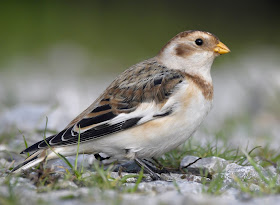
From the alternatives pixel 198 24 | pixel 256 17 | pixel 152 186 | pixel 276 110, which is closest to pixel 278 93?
pixel 276 110

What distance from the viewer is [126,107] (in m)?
4.46

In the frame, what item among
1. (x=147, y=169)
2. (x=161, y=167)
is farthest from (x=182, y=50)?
(x=147, y=169)

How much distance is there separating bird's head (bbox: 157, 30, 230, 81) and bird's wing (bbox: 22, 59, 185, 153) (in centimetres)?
20

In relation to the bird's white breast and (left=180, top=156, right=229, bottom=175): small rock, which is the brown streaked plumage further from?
(left=180, top=156, right=229, bottom=175): small rock

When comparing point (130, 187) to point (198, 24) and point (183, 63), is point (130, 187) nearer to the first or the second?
point (183, 63)

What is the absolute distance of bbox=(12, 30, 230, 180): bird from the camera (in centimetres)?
435

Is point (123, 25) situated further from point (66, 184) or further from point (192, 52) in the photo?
point (66, 184)

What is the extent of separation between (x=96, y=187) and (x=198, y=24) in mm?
18213

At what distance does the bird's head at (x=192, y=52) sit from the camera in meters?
4.89

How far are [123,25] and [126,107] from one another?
17994 mm

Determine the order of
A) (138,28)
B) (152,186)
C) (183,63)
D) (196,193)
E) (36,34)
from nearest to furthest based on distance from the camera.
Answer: (196,193)
(152,186)
(183,63)
(36,34)
(138,28)

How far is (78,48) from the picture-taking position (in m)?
18.4

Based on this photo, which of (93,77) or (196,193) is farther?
(93,77)

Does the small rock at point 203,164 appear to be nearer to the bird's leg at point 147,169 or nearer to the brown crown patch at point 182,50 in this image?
the bird's leg at point 147,169
